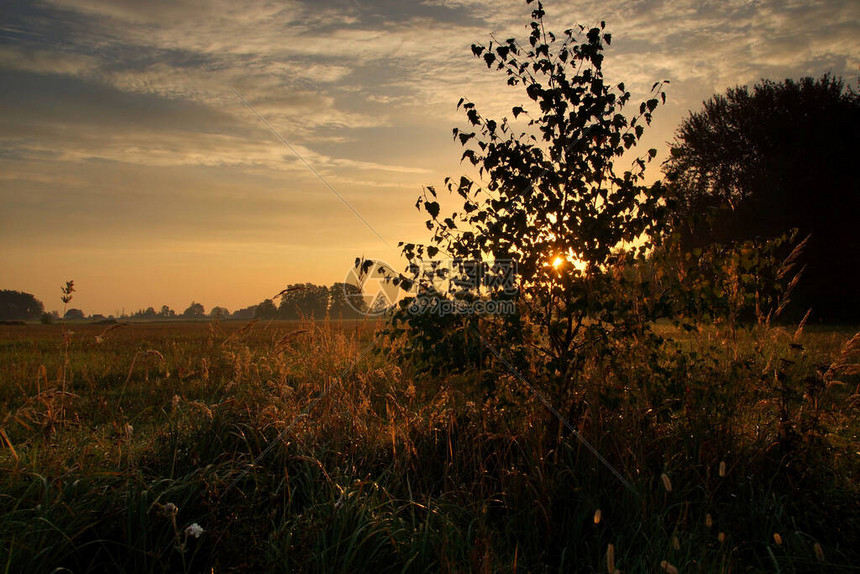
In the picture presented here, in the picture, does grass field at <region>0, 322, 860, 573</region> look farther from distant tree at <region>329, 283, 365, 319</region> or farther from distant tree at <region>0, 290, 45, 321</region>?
distant tree at <region>0, 290, 45, 321</region>

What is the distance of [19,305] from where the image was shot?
3297 inches

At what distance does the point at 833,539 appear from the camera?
3.23 m

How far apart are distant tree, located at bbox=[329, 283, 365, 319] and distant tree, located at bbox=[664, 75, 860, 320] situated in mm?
16542

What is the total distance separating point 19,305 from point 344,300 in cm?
9995

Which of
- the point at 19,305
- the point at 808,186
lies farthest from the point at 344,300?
the point at 19,305

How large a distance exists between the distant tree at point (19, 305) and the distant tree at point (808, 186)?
90807mm

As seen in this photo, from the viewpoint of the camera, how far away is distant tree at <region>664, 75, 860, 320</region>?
20422 millimetres

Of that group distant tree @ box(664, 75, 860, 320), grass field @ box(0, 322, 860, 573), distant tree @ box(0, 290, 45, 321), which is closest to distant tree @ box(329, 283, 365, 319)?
grass field @ box(0, 322, 860, 573)

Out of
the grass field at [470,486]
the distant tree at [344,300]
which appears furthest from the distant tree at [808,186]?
the grass field at [470,486]

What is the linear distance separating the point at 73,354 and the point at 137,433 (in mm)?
8327

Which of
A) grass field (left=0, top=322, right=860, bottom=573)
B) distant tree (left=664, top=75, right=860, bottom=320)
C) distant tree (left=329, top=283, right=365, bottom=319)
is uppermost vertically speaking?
distant tree (left=664, top=75, right=860, bottom=320)

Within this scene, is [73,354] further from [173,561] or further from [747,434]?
[747,434]

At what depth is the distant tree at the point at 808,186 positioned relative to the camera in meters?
20.4

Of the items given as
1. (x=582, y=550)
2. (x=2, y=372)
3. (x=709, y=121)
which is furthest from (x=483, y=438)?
(x=709, y=121)
